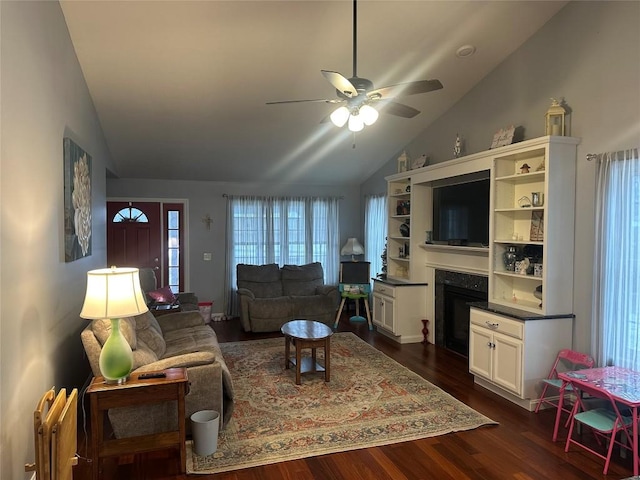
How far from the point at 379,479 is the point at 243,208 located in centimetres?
531

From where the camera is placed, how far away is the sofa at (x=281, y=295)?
20.1 ft

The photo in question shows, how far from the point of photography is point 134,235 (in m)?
6.83

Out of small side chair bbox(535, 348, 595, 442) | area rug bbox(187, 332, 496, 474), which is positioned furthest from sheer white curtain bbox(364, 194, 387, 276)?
small side chair bbox(535, 348, 595, 442)

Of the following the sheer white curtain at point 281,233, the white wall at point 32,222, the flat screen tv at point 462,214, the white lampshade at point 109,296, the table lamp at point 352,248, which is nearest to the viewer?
the white wall at point 32,222

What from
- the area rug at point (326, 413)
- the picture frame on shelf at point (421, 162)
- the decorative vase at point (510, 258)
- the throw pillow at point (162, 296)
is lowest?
the area rug at point (326, 413)

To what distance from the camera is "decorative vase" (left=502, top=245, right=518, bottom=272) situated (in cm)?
408

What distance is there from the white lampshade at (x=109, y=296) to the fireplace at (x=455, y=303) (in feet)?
11.9

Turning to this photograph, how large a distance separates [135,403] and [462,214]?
3764mm

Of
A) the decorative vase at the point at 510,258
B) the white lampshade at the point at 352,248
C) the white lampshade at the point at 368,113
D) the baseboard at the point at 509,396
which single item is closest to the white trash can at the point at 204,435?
the white lampshade at the point at 368,113

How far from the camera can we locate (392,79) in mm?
4562

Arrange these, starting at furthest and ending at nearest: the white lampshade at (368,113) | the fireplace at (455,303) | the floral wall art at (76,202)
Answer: the fireplace at (455,303)
the floral wall art at (76,202)
the white lampshade at (368,113)

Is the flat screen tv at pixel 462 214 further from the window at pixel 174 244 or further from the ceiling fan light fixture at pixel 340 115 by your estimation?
the window at pixel 174 244

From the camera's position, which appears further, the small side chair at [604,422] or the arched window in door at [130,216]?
the arched window in door at [130,216]

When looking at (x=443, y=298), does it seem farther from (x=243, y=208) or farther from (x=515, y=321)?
(x=243, y=208)
